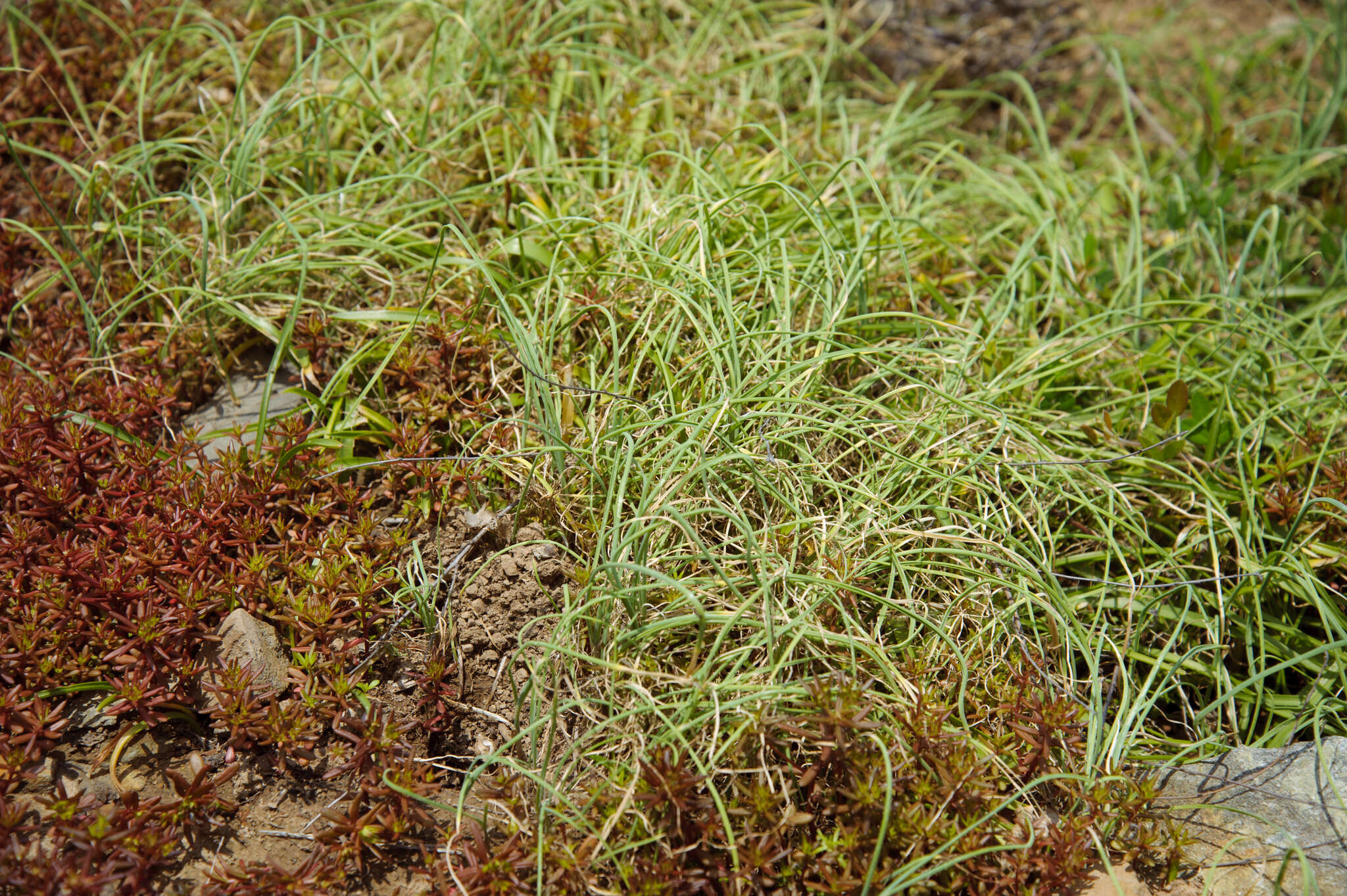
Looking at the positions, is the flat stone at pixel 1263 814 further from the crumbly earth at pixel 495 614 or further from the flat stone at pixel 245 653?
the flat stone at pixel 245 653

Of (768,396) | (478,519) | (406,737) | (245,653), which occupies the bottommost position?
(406,737)

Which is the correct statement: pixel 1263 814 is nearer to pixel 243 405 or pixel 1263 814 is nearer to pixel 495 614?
pixel 495 614

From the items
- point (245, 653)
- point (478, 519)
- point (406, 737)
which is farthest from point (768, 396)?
point (245, 653)

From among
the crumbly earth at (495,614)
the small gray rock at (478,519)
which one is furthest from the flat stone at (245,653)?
the small gray rock at (478,519)

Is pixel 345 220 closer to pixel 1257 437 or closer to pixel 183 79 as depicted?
pixel 183 79

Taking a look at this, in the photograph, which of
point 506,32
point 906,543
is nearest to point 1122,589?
Answer: point 906,543

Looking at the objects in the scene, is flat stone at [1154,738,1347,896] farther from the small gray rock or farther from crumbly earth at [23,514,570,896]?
the small gray rock

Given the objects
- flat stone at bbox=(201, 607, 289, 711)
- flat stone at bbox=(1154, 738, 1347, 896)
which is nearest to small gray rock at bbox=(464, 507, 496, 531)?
flat stone at bbox=(201, 607, 289, 711)
